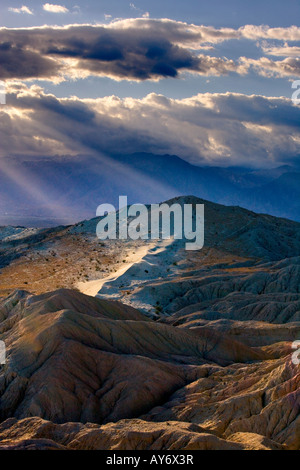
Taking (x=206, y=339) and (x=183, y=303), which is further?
(x=183, y=303)

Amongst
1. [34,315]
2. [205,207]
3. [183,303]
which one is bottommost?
[183,303]

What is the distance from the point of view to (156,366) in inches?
1425

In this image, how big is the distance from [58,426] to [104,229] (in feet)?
314

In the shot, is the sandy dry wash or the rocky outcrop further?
the sandy dry wash

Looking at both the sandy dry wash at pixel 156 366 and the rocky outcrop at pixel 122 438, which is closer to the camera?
the rocky outcrop at pixel 122 438

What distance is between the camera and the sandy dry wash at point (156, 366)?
26.8 m

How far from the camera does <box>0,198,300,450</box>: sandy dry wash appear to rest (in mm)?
26750

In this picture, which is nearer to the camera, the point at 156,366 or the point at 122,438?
the point at 122,438

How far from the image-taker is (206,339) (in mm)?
45906

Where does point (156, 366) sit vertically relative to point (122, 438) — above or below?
above
